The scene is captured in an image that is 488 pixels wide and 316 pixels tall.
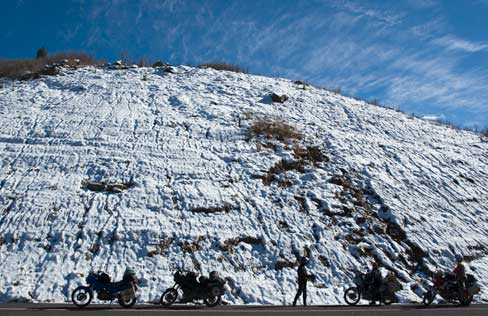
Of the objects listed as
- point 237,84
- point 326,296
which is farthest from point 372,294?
point 237,84

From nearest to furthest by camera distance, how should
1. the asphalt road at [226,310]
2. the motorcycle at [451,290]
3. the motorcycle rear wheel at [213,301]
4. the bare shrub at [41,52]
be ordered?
1. the asphalt road at [226,310]
2. the motorcycle rear wheel at [213,301]
3. the motorcycle at [451,290]
4. the bare shrub at [41,52]

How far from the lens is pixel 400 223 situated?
50.9 feet

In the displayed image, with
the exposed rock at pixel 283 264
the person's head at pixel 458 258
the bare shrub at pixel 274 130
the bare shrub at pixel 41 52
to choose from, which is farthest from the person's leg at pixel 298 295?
the bare shrub at pixel 41 52

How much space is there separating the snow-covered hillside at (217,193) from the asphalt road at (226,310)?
109 cm

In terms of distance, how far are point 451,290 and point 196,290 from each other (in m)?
8.04

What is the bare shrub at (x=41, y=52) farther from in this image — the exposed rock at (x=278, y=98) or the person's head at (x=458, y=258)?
the person's head at (x=458, y=258)

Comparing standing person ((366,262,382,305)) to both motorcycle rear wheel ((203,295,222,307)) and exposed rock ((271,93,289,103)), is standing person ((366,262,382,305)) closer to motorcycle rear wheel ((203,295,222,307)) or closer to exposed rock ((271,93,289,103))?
motorcycle rear wheel ((203,295,222,307))

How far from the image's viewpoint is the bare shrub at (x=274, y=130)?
2080 centimetres

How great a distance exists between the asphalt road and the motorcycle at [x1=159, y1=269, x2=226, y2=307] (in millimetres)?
311

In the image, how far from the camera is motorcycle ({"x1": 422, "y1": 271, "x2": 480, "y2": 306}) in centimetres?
1165

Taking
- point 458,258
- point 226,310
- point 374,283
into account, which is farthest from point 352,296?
point 458,258

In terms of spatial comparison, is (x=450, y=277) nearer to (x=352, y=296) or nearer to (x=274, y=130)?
(x=352, y=296)

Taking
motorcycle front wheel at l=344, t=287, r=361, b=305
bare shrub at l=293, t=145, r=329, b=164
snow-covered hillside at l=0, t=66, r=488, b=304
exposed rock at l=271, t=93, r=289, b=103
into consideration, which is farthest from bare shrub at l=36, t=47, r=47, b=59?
motorcycle front wheel at l=344, t=287, r=361, b=305

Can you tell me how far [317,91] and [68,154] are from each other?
18722 millimetres
